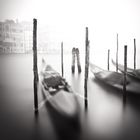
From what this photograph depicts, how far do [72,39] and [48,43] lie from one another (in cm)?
741

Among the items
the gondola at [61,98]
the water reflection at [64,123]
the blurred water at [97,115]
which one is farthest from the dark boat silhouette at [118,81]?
the water reflection at [64,123]

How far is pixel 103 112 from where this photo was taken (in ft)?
11.1

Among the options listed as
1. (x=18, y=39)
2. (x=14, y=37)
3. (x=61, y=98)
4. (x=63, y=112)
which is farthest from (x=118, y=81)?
(x=18, y=39)

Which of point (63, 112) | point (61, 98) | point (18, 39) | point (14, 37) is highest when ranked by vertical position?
point (14, 37)

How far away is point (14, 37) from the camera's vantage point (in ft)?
95.7

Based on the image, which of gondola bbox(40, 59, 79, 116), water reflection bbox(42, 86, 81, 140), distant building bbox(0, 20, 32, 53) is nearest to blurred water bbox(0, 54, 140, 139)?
water reflection bbox(42, 86, 81, 140)

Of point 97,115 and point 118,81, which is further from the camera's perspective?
point 118,81

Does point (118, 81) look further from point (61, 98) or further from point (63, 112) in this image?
point (63, 112)

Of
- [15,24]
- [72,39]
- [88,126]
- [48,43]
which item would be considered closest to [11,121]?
[88,126]

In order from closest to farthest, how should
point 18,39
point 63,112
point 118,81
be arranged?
point 63,112 → point 118,81 → point 18,39

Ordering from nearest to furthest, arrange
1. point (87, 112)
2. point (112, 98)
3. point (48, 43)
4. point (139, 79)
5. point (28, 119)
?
point (28, 119)
point (87, 112)
point (112, 98)
point (139, 79)
point (48, 43)

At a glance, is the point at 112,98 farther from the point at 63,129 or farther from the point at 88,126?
the point at 63,129

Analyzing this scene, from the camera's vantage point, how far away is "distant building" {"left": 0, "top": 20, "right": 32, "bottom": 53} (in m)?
26.8

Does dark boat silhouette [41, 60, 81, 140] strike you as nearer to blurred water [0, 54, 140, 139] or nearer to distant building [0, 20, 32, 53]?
blurred water [0, 54, 140, 139]
